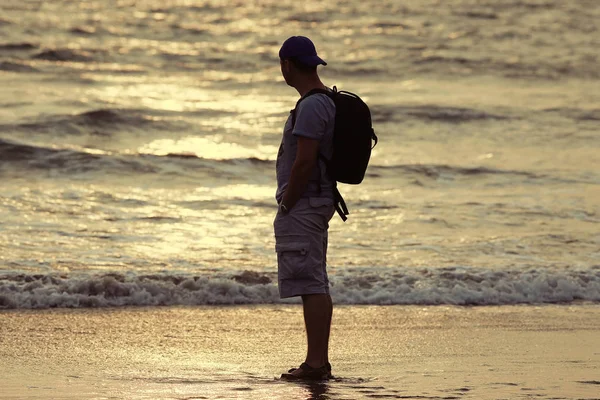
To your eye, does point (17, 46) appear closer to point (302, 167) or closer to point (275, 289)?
point (275, 289)

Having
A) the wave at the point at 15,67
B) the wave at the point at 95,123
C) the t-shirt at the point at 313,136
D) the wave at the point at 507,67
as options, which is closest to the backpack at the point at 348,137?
the t-shirt at the point at 313,136

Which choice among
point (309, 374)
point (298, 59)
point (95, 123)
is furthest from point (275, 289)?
point (95, 123)

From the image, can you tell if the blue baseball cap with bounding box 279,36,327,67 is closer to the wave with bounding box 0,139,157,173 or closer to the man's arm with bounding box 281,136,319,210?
the man's arm with bounding box 281,136,319,210

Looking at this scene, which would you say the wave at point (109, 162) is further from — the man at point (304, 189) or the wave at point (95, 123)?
the man at point (304, 189)

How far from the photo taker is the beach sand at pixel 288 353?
5.18m

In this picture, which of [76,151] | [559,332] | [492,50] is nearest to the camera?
[559,332]

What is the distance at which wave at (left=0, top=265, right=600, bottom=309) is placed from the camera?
8289mm

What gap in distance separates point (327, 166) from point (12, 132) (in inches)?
542

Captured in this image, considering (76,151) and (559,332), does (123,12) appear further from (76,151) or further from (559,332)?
(559,332)

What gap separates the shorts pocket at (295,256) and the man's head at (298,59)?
791 millimetres

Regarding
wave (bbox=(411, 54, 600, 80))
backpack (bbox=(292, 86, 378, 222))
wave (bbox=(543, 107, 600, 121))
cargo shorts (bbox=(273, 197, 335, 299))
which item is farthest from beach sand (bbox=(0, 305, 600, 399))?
wave (bbox=(411, 54, 600, 80))

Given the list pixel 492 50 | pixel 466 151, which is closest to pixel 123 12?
pixel 492 50

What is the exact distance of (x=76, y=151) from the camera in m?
16.7

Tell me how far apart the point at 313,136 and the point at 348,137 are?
0.62 ft
